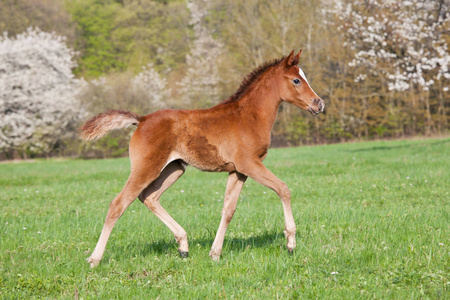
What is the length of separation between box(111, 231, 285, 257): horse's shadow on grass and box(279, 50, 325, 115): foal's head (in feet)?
5.85

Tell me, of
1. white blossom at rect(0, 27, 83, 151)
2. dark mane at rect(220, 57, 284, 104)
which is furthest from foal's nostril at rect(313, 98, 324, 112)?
white blossom at rect(0, 27, 83, 151)

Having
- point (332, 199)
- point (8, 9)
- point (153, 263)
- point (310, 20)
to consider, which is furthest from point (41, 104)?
point (153, 263)

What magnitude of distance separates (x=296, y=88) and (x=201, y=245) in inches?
92.5

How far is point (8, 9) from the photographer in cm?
5028

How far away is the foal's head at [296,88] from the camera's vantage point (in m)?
5.29

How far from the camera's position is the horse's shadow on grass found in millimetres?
5559

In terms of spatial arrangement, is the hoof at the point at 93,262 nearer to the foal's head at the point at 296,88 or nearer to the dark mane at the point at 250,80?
the dark mane at the point at 250,80

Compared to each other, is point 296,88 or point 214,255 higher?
point 296,88

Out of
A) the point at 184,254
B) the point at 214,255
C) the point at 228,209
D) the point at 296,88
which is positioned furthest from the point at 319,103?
the point at 184,254

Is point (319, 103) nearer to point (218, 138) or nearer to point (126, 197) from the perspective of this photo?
point (218, 138)

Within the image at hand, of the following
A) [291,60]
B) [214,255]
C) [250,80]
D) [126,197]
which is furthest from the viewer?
[250,80]

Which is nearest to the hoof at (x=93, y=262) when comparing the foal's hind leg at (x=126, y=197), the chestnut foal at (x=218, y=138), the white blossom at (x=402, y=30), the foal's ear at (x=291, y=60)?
the chestnut foal at (x=218, y=138)

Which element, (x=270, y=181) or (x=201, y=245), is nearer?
(x=270, y=181)

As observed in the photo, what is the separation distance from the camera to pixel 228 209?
17.4 ft
